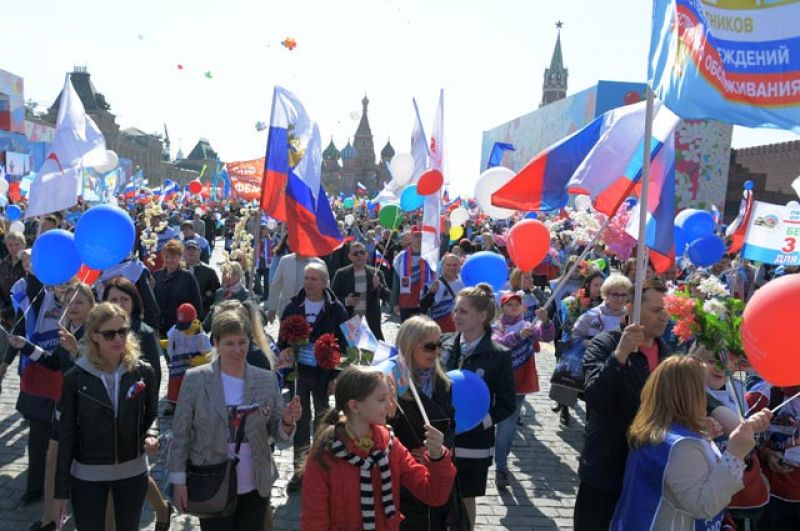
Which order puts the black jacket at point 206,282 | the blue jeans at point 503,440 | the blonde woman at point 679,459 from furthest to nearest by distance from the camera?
the black jacket at point 206,282
the blue jeans at point 503,440
the blonde woman at point 679,459

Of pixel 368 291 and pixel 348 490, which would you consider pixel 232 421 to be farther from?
pixel 368 291

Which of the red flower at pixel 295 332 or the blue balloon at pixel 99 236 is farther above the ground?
the blue balloon at pixel 99 236

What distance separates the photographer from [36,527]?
14.8 ft

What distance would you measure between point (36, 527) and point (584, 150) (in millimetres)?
5048

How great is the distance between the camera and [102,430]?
3.63 m

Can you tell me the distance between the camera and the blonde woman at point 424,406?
3.30 meters

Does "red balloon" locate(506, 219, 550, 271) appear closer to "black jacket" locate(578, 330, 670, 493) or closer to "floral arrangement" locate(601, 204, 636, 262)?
"floral arrangement" locate(601, 204, 636, 262)

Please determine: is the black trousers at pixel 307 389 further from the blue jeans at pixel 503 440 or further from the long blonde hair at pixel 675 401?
the long blonde hair at pixel 675 401

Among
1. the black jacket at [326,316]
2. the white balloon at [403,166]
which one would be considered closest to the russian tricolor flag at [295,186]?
the black jacket at [326,316]

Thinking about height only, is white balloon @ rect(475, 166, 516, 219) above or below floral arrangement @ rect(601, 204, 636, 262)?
above

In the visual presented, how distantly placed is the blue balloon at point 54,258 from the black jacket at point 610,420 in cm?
427

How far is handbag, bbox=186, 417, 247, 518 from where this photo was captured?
3412 mm

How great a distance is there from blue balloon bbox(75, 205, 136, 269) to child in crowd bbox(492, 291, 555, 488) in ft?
11.3

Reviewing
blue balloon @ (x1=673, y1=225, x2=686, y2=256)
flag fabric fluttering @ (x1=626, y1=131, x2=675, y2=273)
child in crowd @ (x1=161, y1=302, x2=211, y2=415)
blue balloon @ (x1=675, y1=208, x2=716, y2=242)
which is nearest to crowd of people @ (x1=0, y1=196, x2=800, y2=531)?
flag fabric fluttering @ (x1=626, y1=131, x2=675, y2=273)
